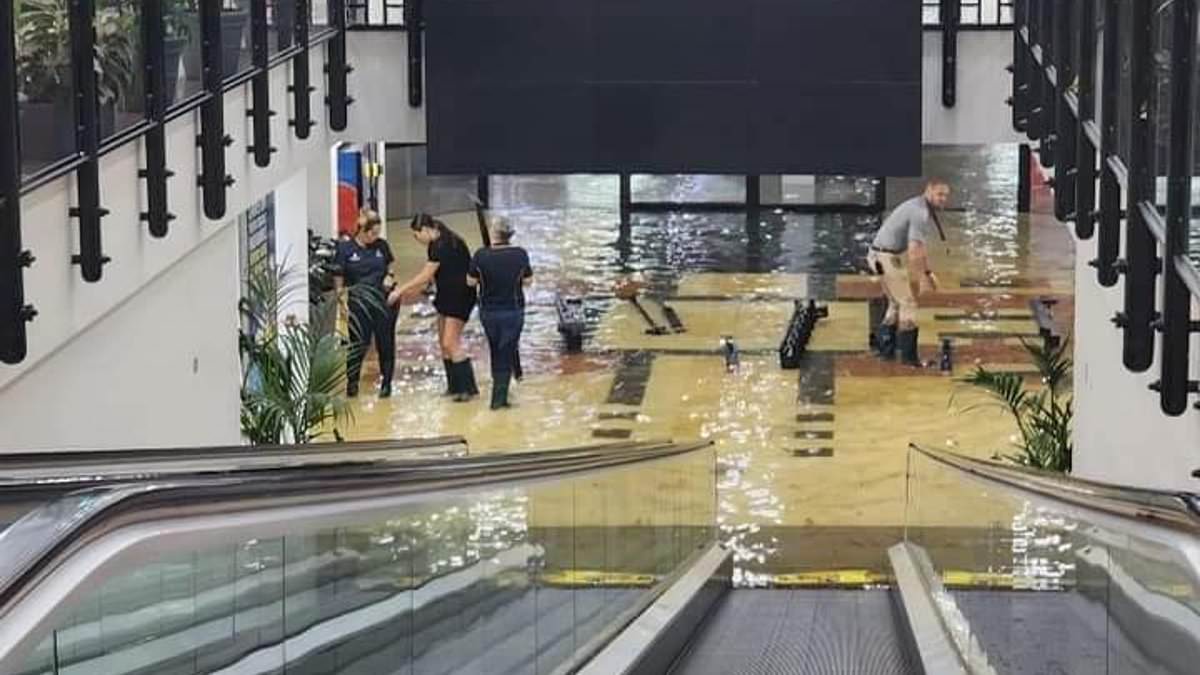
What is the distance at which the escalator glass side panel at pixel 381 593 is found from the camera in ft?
9.77

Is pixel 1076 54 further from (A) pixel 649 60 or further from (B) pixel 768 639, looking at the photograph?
(A) pixel 649 60

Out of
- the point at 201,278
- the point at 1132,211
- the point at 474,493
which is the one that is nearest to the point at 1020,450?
the point at 201,278

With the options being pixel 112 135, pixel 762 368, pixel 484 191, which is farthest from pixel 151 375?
pixel 484 191

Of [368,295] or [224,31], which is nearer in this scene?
[224,31]

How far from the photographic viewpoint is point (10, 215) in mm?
6969

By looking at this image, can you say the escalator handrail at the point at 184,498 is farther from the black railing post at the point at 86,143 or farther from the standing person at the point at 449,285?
the standing person at the point at 449,285

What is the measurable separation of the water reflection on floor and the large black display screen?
5.86 ft

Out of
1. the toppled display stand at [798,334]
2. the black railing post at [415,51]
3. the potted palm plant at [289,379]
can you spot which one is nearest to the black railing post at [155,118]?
the potted palm plant at [289,379]

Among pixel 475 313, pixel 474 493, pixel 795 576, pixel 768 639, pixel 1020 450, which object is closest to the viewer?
pixel 474 493

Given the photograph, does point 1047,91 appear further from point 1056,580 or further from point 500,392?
point 1056,580

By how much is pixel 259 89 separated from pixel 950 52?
5068 mm

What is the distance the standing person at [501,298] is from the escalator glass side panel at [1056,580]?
229 inches

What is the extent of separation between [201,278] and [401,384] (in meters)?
5.08

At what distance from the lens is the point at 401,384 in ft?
52.9
